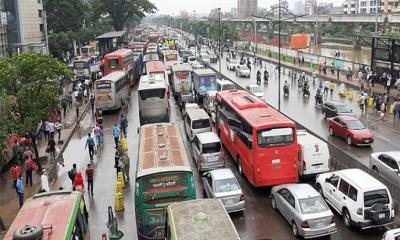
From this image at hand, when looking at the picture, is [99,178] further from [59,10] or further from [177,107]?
[59,10]

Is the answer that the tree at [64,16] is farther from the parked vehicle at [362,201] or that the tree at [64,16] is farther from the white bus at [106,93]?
the parked vehicle at [362,201]

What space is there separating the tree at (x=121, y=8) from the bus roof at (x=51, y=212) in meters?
82.5

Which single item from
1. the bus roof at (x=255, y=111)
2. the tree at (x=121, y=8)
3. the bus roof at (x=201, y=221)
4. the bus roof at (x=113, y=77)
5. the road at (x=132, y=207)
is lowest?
the road at (x=132, y=207)

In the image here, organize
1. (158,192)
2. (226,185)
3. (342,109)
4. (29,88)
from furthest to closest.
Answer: (342,109) < (29,88) < (226,185) < (158,192)

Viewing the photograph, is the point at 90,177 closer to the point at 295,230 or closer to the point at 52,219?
the point at 52,219

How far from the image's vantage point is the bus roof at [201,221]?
9.17 metres

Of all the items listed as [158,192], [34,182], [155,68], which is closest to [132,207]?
[158,192]

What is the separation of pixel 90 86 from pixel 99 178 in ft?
83.9

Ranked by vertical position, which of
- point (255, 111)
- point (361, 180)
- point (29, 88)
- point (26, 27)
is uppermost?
point (26, 27)

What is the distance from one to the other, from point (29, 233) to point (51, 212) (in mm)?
1521

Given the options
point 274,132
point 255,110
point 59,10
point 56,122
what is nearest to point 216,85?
point 56,122

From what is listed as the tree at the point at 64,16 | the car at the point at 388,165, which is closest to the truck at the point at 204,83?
the car at the point at 388,165

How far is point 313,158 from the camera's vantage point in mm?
18531

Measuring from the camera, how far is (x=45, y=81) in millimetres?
20953
